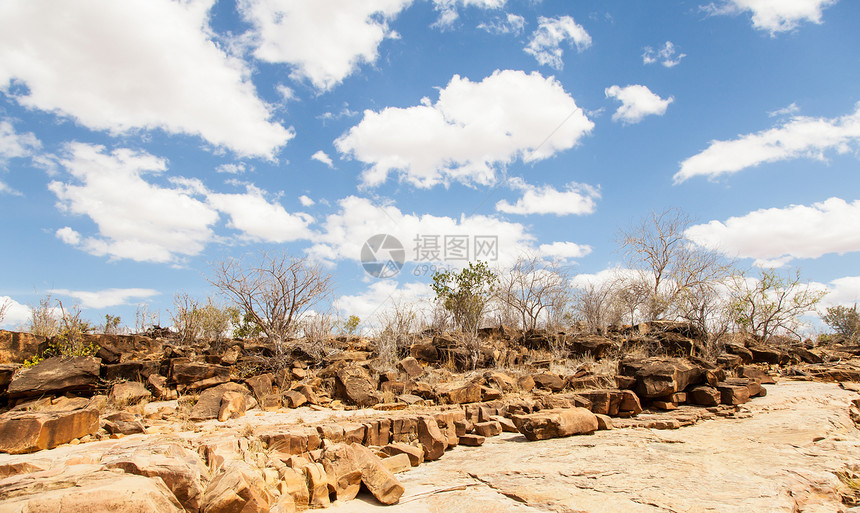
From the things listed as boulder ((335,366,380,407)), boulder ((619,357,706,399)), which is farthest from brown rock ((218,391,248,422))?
boulder ((619,357,706,399))

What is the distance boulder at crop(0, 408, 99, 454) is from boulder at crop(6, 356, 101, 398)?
10.9 ft

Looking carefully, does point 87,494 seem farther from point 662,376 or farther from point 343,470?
point 662,376

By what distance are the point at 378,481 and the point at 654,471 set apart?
324 cm

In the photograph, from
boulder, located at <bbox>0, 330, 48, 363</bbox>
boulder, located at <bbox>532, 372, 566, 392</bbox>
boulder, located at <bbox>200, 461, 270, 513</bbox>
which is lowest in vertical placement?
boulder, located at <bbox>532, 372, 566, 392</bbox>

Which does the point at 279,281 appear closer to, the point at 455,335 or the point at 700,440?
the point at 455,335

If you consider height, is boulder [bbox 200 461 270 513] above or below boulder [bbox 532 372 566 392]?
above

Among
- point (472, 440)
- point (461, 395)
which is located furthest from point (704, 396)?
point (472, 440)

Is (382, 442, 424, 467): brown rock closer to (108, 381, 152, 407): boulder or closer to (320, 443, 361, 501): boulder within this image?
(320, 443, 361, 501): boulder

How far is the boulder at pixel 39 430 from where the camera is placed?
605 centimetres

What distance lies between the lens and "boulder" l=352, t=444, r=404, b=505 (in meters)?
4.94

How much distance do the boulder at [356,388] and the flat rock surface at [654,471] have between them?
334 centimetres

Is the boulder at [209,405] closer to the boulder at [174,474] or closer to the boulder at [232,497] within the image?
the boulder at [174,474]

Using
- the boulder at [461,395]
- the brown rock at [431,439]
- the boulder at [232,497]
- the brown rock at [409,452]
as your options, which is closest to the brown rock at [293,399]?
→ the boulder at [461,395]

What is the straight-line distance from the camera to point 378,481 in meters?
5.07
